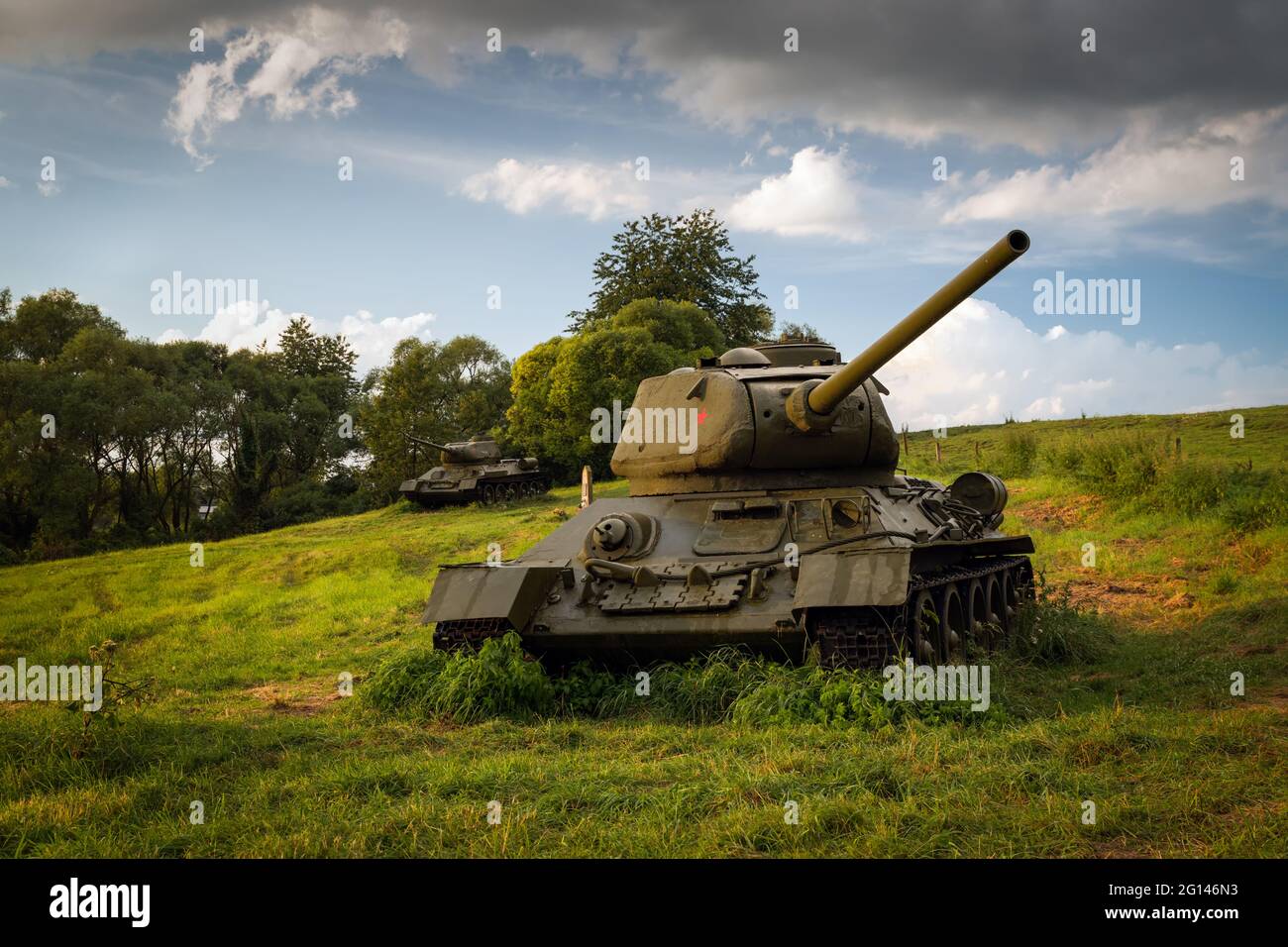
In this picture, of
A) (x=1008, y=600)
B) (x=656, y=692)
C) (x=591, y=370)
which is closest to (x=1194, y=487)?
(x=1008, y=600)

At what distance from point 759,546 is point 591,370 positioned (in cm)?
2580

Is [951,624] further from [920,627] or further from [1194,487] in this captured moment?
[1194,487]

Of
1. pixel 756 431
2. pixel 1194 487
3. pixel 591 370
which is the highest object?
pixel 591 370

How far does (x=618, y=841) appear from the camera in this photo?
17.7 feet

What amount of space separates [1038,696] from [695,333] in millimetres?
30182

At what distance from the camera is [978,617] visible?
11.9m

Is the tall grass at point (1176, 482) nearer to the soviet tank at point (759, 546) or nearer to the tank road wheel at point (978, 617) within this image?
the tank road wheel at point (978, 617)

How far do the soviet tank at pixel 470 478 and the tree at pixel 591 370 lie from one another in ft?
6.44

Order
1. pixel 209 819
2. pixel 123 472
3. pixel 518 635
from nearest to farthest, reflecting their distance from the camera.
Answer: pixel 209 819, pixel 518 635, pixel 123 472

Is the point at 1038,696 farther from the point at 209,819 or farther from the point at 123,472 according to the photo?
the point at 123,472

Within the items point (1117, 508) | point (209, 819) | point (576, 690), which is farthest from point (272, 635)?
point (1117, 508)

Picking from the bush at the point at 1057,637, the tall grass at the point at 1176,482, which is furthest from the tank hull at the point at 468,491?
the bush at the point at 1057,637

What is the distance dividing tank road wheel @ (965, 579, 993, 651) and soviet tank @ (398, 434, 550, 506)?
2387 centimetres

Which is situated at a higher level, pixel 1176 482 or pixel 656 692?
pixel 1176 482
